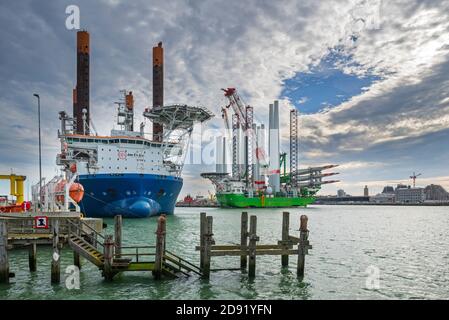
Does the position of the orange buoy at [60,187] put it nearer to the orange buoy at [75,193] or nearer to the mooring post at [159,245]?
the orange buoy at [75,193]

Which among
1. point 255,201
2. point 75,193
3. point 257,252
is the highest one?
point 75,193

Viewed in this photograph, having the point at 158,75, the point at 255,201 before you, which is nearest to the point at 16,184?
the point at 158,75

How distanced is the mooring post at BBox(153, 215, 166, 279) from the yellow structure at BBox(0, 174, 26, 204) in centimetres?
3983

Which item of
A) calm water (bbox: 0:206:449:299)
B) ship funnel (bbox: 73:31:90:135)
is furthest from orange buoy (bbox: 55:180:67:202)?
ship funnel (bbox: 73:31:90:135)

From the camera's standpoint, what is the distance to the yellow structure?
46559 mm

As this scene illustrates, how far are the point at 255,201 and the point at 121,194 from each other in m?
74.8

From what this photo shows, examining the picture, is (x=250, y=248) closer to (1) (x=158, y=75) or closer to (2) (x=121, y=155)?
(2) (x=121, y=155)

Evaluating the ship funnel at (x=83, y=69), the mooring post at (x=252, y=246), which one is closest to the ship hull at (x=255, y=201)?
the ship funnel at (x=83, y=69)

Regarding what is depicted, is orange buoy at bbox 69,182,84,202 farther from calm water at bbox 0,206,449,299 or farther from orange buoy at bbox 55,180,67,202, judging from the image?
calm water at bbox 0,206,449,299

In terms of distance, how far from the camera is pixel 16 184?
158 ft

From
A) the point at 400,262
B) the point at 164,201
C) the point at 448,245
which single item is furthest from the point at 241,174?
the point at 400,262

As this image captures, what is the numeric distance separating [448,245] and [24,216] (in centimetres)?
3377
